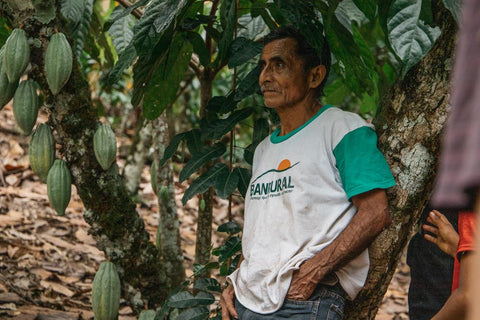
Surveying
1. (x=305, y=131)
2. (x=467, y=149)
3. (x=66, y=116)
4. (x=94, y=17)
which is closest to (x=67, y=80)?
(x=66, y=116)

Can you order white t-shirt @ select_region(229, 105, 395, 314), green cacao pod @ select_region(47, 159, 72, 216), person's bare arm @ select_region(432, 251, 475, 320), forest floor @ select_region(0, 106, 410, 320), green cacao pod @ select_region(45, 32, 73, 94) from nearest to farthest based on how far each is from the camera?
person's bare arm @ select_region(432, 251, 475, 320), white t-shirt @ select_region(229, 105, 395, 314), green cacao pod @ select_region(45, 32, 73, 94), green cacao pod @ select_region(47, 159, 72, 216), forest floor @ select_region(0, 106, 410, 320)

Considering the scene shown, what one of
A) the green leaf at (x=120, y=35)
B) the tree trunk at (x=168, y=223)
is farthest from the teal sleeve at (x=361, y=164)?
the tree trunk at (x=168, y=223)

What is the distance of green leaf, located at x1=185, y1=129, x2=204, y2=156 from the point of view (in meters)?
2.07

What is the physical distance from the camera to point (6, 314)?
2.51 meters

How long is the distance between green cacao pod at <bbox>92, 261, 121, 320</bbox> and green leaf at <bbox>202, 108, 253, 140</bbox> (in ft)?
1.97

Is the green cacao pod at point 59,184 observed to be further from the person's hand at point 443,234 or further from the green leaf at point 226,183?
the person's hand at point 443,234

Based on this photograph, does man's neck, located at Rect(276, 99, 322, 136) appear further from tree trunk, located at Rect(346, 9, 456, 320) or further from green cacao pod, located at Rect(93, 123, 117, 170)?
green cacao pod, located at Rect(93, 123, 117, 170)

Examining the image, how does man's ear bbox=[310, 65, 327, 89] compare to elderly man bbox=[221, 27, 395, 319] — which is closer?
elderly man bbox=[221, 27, 395, 319]

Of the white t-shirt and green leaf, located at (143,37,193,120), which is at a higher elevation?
green leaf, located at (143,37,193,120)

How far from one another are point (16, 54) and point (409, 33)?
3.97 feet

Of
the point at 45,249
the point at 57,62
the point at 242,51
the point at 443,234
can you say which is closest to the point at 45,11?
the point at 57,62

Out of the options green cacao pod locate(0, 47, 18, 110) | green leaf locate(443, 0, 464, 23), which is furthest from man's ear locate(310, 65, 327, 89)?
green cacao pod locate(0, 47, 18, 110)

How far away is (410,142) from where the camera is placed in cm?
147

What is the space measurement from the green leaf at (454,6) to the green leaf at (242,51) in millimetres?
853
